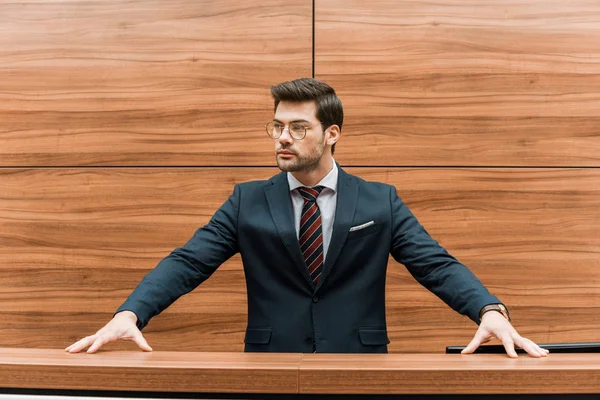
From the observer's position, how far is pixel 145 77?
9.29 feet

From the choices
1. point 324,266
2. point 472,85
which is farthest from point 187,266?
point 472,85

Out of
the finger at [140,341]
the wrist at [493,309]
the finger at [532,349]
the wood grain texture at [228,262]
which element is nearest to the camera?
the finger at [532,349]

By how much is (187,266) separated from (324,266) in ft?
1.36

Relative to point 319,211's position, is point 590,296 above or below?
below

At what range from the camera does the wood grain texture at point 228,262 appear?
2.76m

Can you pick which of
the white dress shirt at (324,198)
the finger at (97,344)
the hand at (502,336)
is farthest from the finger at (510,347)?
the finger at (97,344)

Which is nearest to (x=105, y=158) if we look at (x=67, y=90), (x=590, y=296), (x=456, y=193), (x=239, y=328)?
(x=67, y=90)

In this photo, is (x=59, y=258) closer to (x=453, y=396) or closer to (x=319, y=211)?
(x=319, y=211)

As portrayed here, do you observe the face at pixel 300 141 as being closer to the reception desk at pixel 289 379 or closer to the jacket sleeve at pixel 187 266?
the jacket sleeve at pixel 187 266

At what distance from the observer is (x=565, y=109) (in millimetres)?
2768

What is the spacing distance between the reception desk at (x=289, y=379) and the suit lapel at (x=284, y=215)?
672 mm

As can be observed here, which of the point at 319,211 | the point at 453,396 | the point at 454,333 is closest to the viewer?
the point at 453,396

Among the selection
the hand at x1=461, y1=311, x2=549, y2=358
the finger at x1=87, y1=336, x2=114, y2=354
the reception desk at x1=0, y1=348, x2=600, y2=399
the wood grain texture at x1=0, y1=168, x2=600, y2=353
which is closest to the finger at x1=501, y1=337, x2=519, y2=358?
the hand at x1=461, y1=311, x2=549, y2=358

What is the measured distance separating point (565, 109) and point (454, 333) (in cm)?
113
